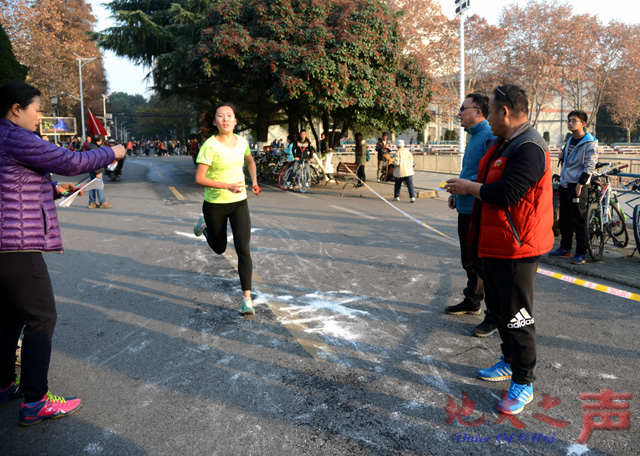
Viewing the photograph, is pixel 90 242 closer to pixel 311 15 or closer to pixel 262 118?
pixel 311 15

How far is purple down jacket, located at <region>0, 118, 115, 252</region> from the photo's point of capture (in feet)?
9.21

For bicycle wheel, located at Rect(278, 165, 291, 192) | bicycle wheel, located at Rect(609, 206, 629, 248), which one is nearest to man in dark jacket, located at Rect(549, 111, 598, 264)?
bicycle wheel, located at Rect(609, 206, 629, 248)

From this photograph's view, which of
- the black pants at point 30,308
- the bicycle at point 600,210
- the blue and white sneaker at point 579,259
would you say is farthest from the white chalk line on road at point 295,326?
the bicycle at point 600,210

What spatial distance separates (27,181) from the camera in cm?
288

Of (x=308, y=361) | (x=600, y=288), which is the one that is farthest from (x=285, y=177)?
(x=308, y=361)

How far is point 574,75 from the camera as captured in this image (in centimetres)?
4141

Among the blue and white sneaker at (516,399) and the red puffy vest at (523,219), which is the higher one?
the red puffy vest at (523,219)

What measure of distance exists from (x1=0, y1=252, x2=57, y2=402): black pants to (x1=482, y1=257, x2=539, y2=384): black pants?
268 centimetres

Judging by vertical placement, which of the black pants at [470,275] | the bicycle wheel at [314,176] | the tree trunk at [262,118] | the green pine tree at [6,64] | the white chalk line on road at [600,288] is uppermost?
the green pine tree at [6,64]

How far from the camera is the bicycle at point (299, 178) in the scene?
609 inches

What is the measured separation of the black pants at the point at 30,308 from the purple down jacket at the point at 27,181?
3.8 inches

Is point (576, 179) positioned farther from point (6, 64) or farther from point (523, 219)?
point (6, 64)

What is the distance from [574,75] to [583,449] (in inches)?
1788

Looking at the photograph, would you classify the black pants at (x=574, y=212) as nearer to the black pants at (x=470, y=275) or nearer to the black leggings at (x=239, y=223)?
the black pants at (x=470, y=275)
